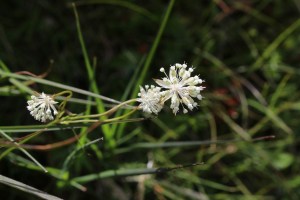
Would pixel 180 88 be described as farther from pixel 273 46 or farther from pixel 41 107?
pixel 273 46

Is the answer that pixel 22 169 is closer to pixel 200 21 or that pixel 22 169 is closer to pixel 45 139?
pixel 45 139

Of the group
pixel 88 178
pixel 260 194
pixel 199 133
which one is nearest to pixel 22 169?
pixel 88 178

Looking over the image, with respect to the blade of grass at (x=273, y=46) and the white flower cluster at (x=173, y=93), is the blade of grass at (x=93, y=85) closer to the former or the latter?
the white flower cluster at (x=173, y=93)

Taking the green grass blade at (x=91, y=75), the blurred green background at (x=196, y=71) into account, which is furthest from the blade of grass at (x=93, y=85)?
the blurred green background at (x=196, y=71)

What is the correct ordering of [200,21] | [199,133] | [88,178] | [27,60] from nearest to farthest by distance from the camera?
[88,178] < [27,60] < [199,133] < [200,21]

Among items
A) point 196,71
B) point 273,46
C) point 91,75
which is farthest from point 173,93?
point 273,46

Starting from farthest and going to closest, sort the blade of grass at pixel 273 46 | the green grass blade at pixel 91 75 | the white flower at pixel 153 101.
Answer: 1. the blade of grass at pixel 273 46
2. the green grass blade at pixel 91 75
3. the white flower at pixel 153 101
